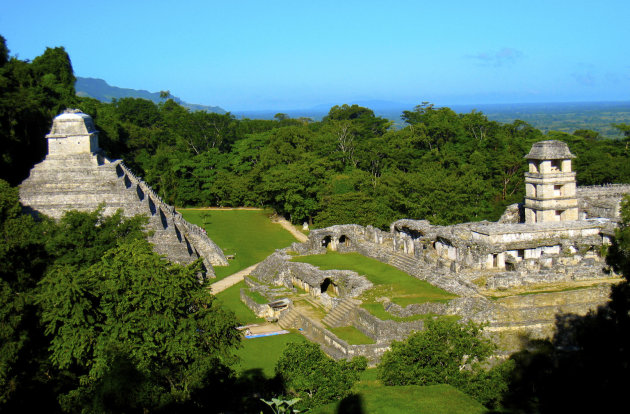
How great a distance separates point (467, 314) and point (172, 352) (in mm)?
13797

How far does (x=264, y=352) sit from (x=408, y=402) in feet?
36.6

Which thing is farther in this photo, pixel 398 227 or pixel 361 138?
pixel 361 138

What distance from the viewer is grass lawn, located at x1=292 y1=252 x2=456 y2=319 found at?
2912 centimetres

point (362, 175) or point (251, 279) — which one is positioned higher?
point (362, 175)

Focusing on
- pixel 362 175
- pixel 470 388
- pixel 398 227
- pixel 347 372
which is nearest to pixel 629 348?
pixel 470 388

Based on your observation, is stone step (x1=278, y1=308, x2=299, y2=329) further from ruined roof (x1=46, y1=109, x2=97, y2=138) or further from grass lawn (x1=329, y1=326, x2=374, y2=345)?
ruined roof (x1=46, y1=109, x2=97, y2=138)

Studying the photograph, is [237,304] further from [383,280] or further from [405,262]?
[405,262]

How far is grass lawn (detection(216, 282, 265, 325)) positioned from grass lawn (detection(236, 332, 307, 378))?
109 inches

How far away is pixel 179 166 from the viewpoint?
224 ft

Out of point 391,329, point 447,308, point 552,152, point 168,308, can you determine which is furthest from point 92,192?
point 552,152

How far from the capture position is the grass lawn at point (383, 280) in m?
29.1

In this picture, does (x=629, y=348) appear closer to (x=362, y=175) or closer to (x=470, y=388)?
(x=470, y=388)

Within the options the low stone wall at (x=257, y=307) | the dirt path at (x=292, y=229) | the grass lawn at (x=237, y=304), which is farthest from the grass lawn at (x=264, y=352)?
the dirt path at (x=292, y=229)

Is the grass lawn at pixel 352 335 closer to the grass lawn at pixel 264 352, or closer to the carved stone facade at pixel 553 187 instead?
the grass lawn at pixel 264 352
